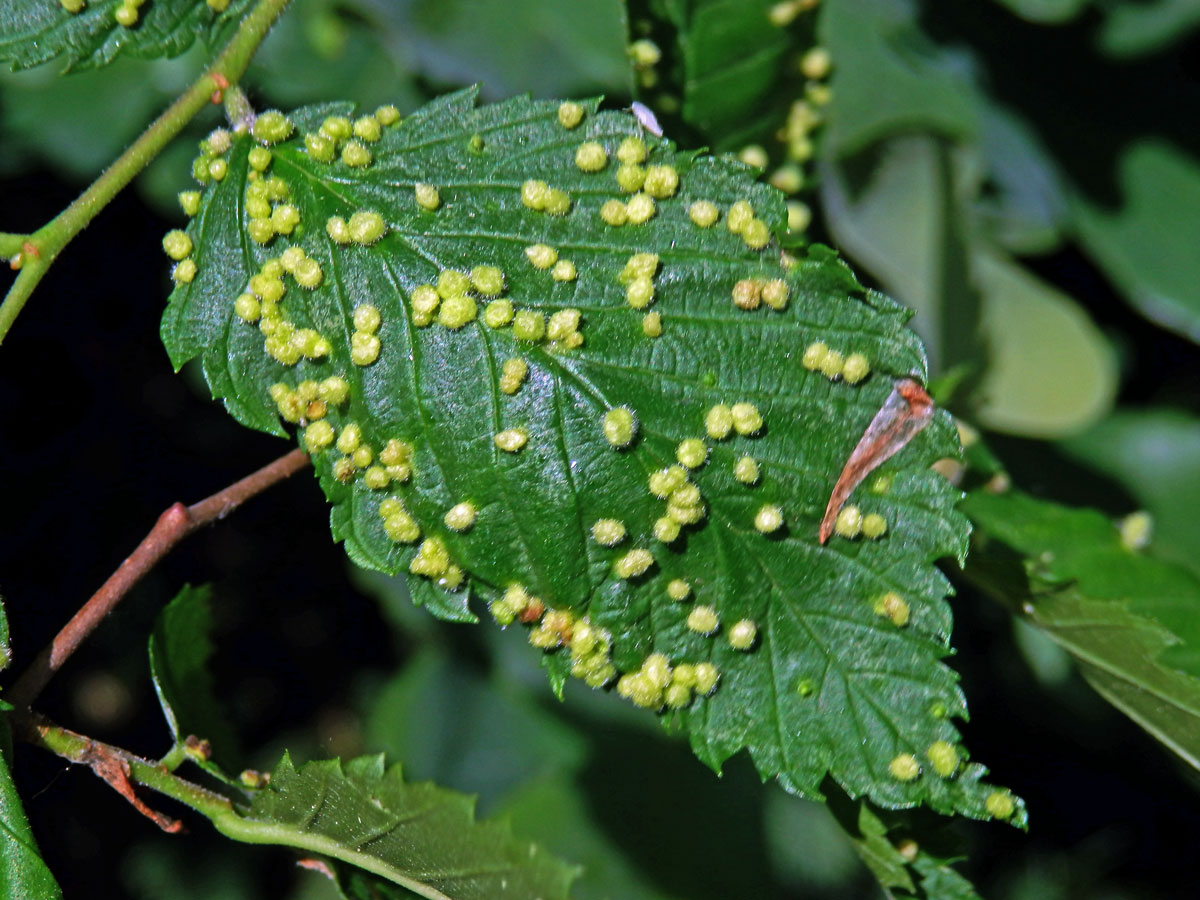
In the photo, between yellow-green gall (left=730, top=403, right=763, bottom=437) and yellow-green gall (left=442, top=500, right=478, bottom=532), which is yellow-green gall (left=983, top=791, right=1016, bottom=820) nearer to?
yellow-green gall (left=730, top=403, right=763, bottom=437)

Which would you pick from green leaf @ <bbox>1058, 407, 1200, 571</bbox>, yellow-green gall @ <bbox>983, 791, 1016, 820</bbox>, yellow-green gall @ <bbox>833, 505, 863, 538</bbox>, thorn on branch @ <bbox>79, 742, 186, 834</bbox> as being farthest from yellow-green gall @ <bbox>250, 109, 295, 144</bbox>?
green leaf @ <bbox>1058, 407, 1200, 571</bbox>

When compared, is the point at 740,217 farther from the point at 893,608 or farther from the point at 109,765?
the point at 109,765

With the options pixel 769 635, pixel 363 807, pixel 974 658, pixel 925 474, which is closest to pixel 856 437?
pixel 925 474

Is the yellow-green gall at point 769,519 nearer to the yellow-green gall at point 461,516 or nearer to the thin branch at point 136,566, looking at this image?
the yellow-green gall at point 461,516

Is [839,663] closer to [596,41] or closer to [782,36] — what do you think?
[782,36]

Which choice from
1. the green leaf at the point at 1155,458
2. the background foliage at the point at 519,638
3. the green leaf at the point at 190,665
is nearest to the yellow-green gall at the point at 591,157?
the green leaf at the point at 190,665

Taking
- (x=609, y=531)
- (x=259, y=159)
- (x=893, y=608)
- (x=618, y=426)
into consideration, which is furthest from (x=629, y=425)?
(x=259, y=159)

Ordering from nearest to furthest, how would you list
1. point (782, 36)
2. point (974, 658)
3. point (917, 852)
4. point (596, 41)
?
point (917, 852), point (782, 36), point (596, 41), point (974, 658)
